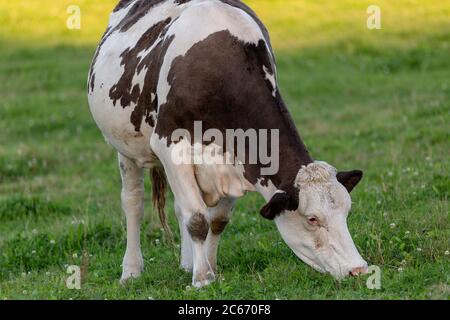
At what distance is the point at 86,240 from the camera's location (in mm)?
10508

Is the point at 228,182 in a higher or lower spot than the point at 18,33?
lower

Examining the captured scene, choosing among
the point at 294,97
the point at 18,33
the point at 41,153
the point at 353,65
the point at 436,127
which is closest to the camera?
the point at 436,127

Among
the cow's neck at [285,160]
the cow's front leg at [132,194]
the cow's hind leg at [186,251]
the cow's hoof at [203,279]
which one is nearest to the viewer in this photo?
the cow's neck at [285,160]

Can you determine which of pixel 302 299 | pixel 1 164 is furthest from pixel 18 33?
pixel 302 299

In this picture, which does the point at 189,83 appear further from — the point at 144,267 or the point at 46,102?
the point at 46,102

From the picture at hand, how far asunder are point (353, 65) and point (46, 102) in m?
6.62

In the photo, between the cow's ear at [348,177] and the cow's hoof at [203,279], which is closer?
A: the cow's ear at [348,177]

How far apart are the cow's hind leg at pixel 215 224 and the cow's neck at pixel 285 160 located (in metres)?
1.03

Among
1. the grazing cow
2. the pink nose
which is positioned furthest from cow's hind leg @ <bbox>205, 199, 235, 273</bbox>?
the pink nose

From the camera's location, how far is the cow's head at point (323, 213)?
717cm

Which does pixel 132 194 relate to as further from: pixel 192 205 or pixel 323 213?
pixel 323 213

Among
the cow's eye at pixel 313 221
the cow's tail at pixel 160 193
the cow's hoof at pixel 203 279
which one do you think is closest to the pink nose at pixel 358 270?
the cow's eye at pixel 313 221

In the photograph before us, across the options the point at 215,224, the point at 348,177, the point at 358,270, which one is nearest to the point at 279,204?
the point at 348,177

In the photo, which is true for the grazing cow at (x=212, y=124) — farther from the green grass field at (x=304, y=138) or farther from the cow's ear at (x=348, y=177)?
the green grass field at (x=304, y=138)
